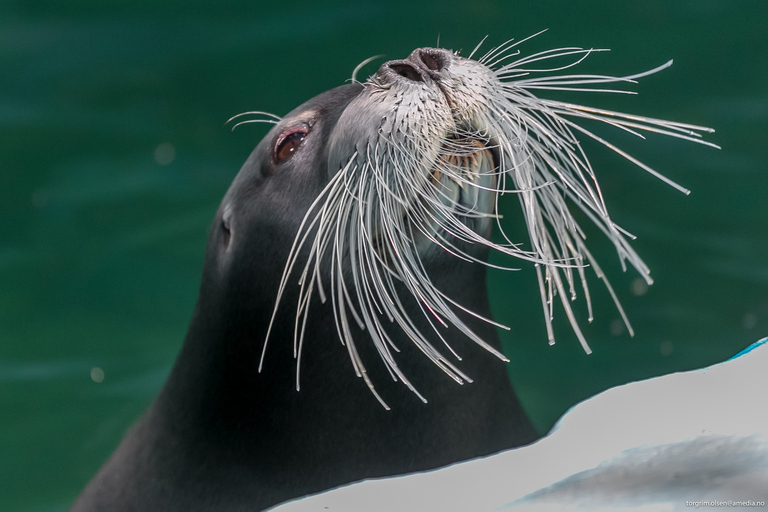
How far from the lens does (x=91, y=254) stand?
467 centimetres

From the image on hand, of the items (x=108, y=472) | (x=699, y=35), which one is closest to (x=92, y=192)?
(x=108, y=472)

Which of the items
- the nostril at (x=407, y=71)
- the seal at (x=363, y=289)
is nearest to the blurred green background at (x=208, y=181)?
the seal at (x=363, y=289)

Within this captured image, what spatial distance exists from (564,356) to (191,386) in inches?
93.0

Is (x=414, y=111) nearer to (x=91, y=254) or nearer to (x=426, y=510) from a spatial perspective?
(x=426, y=510)

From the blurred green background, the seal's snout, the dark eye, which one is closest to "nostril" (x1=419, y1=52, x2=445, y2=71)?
the seal's snout

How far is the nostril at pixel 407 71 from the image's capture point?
203 centimetres

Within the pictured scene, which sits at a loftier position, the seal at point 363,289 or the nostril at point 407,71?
the nostril at point 407,71

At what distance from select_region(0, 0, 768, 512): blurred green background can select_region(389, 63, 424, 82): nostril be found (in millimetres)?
2226

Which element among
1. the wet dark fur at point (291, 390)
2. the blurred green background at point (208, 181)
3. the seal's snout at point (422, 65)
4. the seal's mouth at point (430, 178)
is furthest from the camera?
the blurred green background at point (208, 181)

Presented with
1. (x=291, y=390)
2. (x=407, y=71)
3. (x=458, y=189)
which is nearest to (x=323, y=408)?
(x=291, y=390)

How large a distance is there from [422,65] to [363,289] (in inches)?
23.3

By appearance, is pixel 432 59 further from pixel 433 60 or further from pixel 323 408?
pixel 323 408

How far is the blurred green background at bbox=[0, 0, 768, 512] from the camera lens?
425 cm

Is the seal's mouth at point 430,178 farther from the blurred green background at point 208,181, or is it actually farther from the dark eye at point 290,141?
the blurred green background at point 208,181
